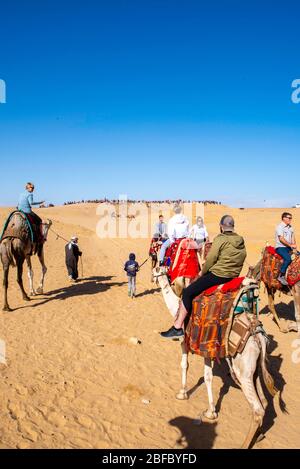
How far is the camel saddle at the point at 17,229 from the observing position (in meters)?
10.6

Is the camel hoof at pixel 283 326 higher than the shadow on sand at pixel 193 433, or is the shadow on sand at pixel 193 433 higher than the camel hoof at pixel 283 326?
the camel hoof at pixel 283 326

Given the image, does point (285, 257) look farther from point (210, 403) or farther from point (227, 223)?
point (210, 403)

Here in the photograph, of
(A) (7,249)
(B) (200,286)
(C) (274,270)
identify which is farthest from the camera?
(A) (7,249)

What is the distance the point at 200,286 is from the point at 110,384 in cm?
268

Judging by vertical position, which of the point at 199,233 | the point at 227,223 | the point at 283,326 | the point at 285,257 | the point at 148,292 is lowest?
the point at 283,326

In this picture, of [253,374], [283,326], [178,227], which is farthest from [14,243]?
[283,326]

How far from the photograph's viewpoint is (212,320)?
211 inches

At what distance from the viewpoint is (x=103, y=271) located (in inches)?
725

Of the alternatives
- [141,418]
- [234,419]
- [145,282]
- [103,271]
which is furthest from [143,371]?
[103,271]

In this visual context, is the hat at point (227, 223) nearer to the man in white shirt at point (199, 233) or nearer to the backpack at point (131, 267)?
the backpack at point (131, 267)

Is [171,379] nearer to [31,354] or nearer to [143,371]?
[143,371]

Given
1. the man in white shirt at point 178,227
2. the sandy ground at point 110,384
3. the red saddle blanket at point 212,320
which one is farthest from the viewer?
the man in white shirt at point 178,227

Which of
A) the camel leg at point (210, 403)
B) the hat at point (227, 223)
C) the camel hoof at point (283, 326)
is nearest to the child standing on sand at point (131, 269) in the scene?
the camel hoof at point (283, 326)

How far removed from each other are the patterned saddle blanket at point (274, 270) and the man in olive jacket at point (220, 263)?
4.42 m
